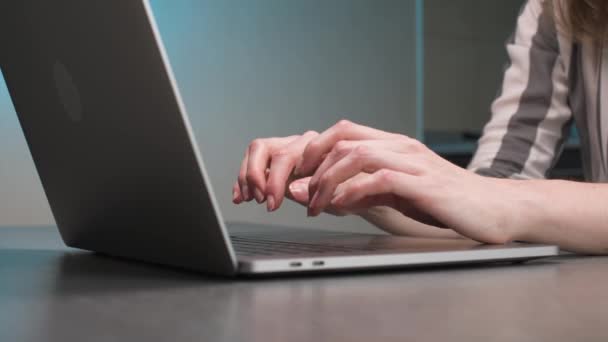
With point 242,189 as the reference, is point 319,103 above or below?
below

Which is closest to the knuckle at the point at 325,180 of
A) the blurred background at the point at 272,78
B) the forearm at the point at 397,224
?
the forearm at the point at 397,224

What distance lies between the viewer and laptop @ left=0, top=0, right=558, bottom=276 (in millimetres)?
524

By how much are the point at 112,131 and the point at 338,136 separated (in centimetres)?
29

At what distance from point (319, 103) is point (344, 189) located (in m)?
1.46

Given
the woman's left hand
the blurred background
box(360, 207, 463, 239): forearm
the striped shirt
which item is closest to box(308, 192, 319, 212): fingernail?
the woman's left hand

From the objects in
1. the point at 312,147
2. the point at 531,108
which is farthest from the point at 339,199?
the point at 531,108

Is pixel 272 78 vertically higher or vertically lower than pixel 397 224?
lower

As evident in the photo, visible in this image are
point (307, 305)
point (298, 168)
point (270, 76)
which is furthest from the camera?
point (270, 76)

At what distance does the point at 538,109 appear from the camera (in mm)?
1438

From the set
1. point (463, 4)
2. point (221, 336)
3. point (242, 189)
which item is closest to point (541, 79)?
point (242, 189)

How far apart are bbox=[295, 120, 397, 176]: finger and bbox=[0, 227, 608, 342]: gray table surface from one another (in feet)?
0.77

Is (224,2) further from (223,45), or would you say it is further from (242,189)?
(242,189)

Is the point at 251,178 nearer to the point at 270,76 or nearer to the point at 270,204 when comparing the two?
the point at 270,204

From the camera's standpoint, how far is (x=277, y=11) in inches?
83.7
